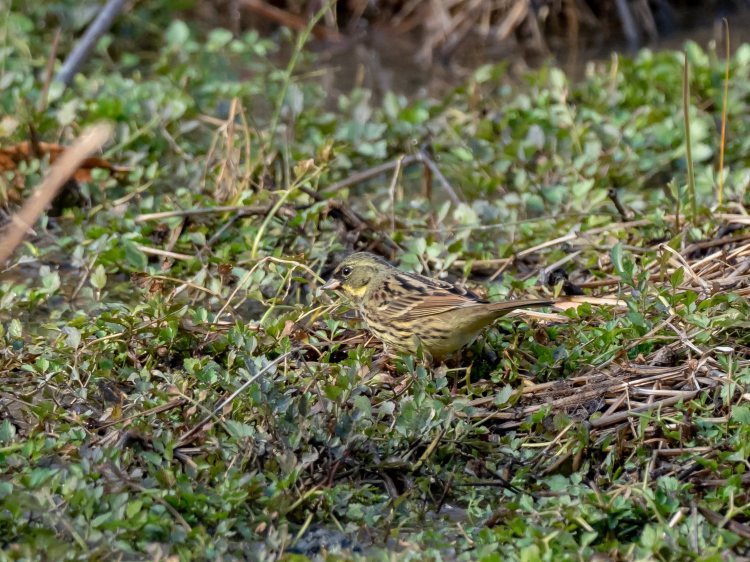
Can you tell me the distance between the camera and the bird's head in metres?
4.88

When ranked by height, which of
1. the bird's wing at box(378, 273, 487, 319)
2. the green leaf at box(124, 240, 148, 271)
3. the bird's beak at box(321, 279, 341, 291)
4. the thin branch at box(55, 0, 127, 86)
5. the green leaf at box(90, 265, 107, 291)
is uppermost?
the thin branch at box(55, 0, 127, 86)

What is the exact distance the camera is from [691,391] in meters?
4.05

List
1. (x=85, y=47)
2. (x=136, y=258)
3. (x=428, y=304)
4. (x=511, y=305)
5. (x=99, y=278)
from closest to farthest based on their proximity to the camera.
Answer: (x=511, y=305)
(x=428, y=304)
(x=99, y=278)
(x=136, y=258)
(x=85, y=47)

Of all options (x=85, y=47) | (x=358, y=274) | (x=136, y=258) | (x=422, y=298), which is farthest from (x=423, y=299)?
(x=85, y=47)

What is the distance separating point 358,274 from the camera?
494 cm

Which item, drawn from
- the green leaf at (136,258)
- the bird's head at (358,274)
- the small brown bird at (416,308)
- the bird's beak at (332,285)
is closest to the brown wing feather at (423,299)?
the small brown bird at (416,308)

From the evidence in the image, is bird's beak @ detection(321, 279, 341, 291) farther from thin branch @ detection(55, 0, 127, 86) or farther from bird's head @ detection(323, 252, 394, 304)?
thin branch @ detection(55, 0, 127, 86)

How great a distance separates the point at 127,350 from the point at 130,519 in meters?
1.30

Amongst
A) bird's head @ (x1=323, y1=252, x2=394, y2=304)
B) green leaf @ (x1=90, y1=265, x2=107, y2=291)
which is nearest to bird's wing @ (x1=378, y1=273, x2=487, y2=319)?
bird's head @ (x1=323, y1=252, x2=394, y2=304)

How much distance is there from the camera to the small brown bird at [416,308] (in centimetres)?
436

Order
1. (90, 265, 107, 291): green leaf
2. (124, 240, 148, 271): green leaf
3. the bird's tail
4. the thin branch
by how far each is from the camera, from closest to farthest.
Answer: the bird's tail → (90, 265, 107, 291): green leaf → (124, 240, 148, 271): green leaf → the thin branch

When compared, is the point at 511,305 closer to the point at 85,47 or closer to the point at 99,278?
the point at 99,278

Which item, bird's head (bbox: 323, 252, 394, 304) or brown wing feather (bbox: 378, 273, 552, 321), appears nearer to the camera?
brown wing feather (bbox: 378, 273, 552, 321)

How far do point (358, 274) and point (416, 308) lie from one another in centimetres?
48
